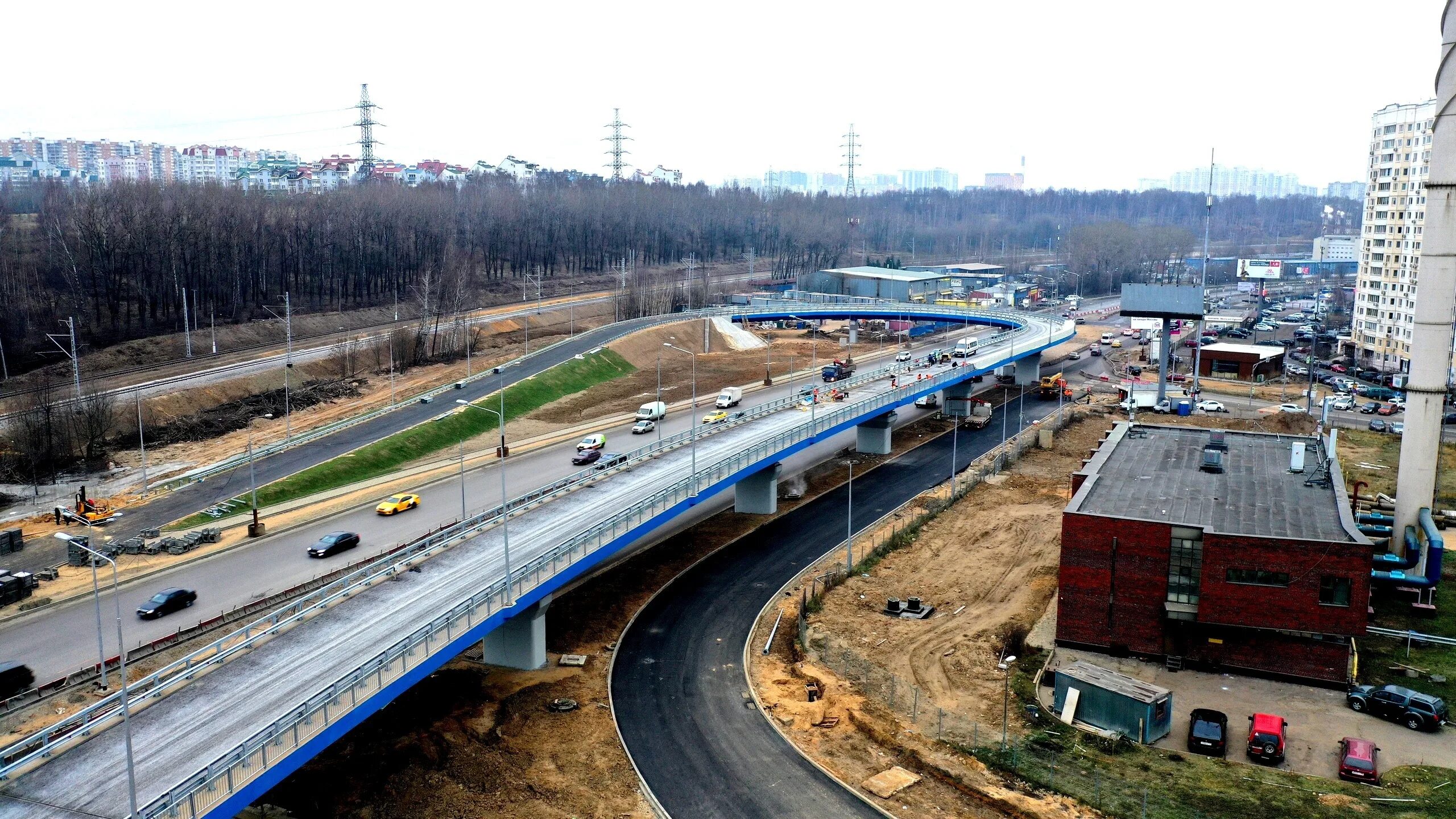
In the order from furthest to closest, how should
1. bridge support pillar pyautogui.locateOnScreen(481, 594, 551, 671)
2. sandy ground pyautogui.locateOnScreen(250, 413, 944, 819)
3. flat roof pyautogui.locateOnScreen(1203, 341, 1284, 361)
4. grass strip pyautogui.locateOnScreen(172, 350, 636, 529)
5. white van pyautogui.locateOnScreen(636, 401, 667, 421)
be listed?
flat roof pyautogui.locateOnScreen(1203, 341, 1284, 361)
white van pyautogui.locateOnScreen(636, 401, 667, 421)
grass strip pyautogui.locateOnScreen(172, 350, 636, 529)
bridge support pillar pyautogui.locateOnScreen(481, 594, 551, 671)
sandy ground pyautogui.locateOnScreen(250, 413, 944, 819)

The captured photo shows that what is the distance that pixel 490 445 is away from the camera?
7144cm

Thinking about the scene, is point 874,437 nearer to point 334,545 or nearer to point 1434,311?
point 1434,311

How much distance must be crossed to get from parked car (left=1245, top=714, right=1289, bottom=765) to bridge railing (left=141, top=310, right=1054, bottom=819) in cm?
2256

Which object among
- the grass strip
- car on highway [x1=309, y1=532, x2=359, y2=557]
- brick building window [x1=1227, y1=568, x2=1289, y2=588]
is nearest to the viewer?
brick building window [x1=1227, y1=568, x2=1289, y2=588]

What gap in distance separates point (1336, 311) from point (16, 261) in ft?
522

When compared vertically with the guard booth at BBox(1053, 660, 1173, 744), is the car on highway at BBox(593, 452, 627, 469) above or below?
above

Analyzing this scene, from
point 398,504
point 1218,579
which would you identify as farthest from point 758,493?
point 1218,579

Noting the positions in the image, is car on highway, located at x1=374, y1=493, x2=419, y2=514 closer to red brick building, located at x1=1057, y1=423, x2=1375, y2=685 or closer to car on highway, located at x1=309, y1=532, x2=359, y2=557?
car on highway, located at x1=309, y1=532, x2=359, y2=557

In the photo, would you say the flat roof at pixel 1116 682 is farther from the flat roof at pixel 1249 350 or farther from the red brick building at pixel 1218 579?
the flat roof at pixel 1249 350

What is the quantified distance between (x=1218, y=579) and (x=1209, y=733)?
7089 millimetres

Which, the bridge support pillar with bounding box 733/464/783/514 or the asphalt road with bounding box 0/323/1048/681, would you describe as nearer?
the asphalt road with bounding box 0/323/1048/681

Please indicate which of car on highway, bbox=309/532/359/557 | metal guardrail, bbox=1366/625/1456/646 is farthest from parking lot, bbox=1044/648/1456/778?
car on highway, bbox=309/532/359/557

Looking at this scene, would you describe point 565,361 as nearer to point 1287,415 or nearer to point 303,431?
point 303,431

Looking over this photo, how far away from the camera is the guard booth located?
3228cm
